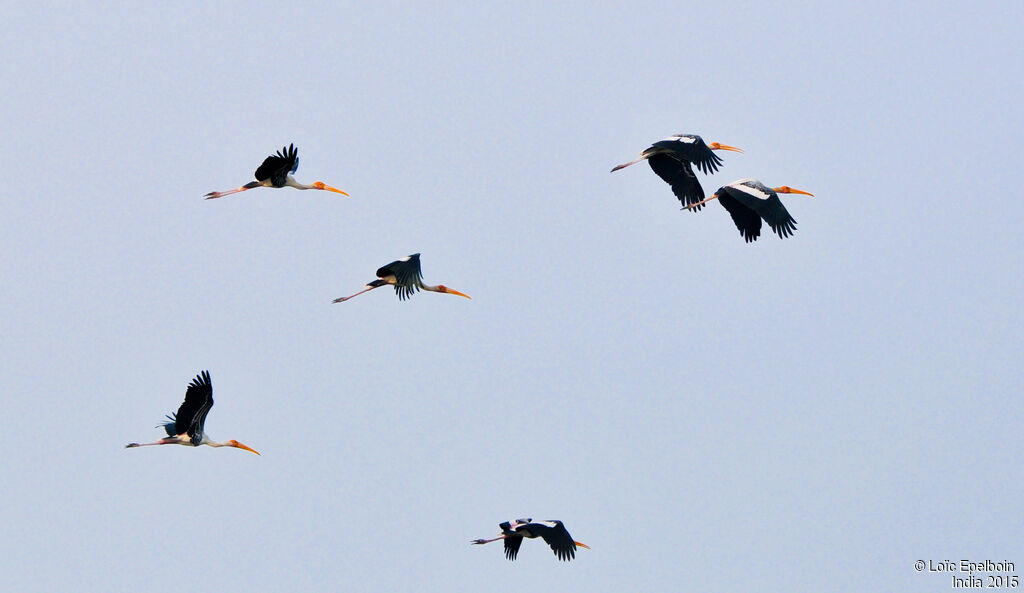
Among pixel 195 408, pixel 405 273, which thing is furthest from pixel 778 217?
pixel 195 408

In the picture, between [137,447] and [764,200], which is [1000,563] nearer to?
[764,200]

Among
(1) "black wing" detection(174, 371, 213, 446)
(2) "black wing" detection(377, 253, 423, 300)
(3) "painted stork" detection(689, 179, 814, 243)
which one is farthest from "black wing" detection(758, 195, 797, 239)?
(1) "black wing" detection(174, 371, 213, 446)

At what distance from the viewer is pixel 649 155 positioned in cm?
4388

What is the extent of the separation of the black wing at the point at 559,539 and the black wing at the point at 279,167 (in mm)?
10334

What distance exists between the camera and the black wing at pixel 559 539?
43.8 metres

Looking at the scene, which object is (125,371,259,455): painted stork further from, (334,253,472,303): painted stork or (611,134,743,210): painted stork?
(611,134,743,210): painted stork

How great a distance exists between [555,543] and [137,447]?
10203 mm

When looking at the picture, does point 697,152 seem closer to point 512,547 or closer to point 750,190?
point 750,190

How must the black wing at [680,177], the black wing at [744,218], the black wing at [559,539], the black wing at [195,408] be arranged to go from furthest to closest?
the black wing at [680,177], the black wing at [559,539], the black wing at [744,218], the black wing at [195,408]

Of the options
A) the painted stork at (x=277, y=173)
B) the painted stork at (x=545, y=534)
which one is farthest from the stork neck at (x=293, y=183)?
the painted stork at (x=545, y=534)

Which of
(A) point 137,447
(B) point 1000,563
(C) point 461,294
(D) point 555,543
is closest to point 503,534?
(D) point 555,543

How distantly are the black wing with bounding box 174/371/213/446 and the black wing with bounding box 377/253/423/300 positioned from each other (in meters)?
4.66

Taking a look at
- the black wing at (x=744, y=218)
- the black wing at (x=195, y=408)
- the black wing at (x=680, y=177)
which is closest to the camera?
the black wing at (x=195, y=408)

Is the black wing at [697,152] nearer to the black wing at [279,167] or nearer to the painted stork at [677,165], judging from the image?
the painted stork at [677,165]
